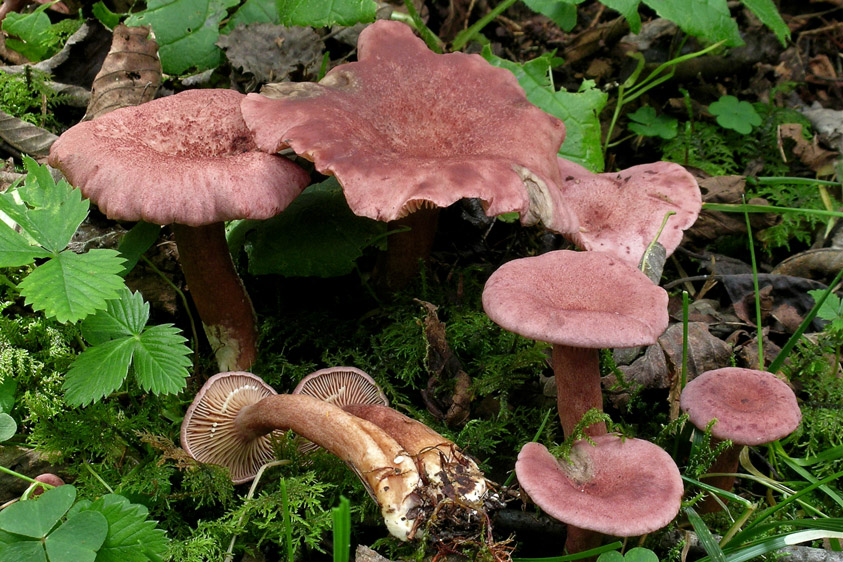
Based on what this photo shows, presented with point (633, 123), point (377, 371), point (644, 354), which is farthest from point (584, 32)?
point (377, 371)

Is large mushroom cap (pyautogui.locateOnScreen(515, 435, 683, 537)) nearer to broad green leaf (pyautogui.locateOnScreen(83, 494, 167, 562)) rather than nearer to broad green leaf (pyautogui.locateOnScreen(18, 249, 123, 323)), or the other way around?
broad green leaf (pyautogui.locateOnScreen(83, 494, 167, 562))

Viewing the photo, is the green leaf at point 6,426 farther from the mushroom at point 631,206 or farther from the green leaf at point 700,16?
the green leaf at point 700,16

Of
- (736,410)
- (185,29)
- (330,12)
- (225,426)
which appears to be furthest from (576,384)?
(185,29)

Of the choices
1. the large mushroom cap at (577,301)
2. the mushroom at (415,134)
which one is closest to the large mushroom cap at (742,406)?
the large mushroom cap at (577,301)

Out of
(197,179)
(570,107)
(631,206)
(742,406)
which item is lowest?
(742,406)

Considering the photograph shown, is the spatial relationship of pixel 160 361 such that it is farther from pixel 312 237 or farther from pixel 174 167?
pixel 312 237

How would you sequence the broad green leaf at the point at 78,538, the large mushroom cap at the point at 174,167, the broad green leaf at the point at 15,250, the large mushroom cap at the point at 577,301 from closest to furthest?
1. the broad green leaf at the point at 78,538
2. the large mushroom cap at the point at 577,301
3. the broad green leaf at the point at 15,250
4. the large mushroom cap at the point at 174,167

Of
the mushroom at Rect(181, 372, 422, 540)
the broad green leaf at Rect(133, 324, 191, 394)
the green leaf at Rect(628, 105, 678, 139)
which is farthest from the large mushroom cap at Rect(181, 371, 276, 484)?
the green leaf at Rect(628, 105, 678, 139)
